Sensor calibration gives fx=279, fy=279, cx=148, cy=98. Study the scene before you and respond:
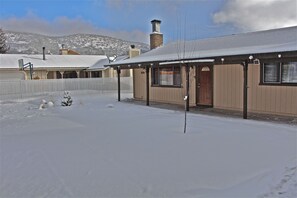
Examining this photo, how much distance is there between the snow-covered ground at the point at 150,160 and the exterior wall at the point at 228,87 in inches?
116

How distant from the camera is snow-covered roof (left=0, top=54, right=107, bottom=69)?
91.4 ft

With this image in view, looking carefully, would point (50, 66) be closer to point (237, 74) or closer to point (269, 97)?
point (237, 74)

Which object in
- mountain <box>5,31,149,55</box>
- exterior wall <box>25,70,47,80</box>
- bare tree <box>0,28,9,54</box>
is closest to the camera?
exterior wall <box>25,70,47,80</box>

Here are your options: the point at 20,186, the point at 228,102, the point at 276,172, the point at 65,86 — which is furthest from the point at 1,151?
the point at 65,86

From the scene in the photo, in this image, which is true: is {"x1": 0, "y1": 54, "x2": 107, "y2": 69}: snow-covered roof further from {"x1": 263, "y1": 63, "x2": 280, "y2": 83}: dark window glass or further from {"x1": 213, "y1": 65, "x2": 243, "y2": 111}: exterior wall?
{"x1": 263, "y1": 63, "x2": 280, "y2": 83}: dark window glass

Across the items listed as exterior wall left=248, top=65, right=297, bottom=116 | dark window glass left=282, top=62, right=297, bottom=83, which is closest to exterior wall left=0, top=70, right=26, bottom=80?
exterior wall left=248, top=65, right=297, bottom=116

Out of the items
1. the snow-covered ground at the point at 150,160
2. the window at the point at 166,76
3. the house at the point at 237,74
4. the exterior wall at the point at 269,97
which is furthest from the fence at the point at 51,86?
the exterior wall at the point at 269,97

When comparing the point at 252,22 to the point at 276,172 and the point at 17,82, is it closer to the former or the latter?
the point at 276,172

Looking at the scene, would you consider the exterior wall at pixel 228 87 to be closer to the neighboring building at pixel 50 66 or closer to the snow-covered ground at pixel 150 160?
the snow-covered ground at pixel 150 160

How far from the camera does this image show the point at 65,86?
24.1 metres

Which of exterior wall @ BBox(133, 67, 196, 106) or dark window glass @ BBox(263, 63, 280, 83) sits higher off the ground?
dark window glass @ BBox(263, 63, 280, 83)

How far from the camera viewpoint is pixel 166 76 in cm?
1501

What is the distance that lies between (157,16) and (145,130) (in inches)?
525

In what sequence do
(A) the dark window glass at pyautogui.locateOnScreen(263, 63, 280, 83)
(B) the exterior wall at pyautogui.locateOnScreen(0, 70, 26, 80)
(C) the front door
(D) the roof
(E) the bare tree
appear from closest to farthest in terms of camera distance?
1. (D) the roof
2. (A) the dark window glass at pyautogui.locateOnScreen(263, 63, 280, 83)
3. (C) the front door
4. (B) the exterior wall at pyautogui.locateOnScreen(0, 70, 26, 80)
5. (E) the bare tree
